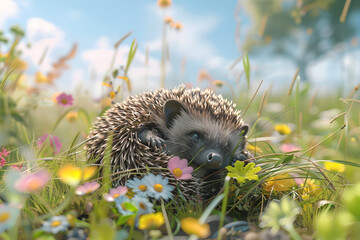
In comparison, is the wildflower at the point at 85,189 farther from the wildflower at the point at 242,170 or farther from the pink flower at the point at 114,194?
the wildflower at the point at 242,170

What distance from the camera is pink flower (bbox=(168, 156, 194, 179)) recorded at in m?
2.99

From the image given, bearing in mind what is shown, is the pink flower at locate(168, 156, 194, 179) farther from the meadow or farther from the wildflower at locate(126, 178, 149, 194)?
the wildflower at locate(126, 178, 149, 194)

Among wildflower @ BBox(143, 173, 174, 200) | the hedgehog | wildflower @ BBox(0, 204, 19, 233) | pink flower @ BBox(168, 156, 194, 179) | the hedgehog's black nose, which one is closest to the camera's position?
wildflower @ BBox(0, 204, 19, 233)

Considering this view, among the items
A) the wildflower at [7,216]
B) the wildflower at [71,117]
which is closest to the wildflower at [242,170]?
the wildflower at [7,216]

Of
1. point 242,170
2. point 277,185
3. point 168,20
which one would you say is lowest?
point 277,185

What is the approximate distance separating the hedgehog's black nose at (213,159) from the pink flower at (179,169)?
25cm

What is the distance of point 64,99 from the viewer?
5.29m

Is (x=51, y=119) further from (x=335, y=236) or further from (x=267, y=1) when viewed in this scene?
(x=267, y=1)

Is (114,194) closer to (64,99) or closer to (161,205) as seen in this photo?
(161,205)

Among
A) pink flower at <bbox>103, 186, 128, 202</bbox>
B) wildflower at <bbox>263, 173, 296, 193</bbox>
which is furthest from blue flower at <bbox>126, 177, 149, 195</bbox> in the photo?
wildflower at <bbox>263, 173, 296, 193</bbox>

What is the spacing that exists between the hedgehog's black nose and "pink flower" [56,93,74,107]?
2.98 metres

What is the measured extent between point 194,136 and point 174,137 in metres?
0.21

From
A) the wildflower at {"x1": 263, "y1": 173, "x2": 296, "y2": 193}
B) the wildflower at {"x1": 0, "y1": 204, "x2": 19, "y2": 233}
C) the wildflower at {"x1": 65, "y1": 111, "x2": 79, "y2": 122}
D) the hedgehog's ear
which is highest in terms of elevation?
the hedgehog's ear

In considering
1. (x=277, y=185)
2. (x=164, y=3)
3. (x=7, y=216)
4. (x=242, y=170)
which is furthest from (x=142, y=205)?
(x=164, y=3)
